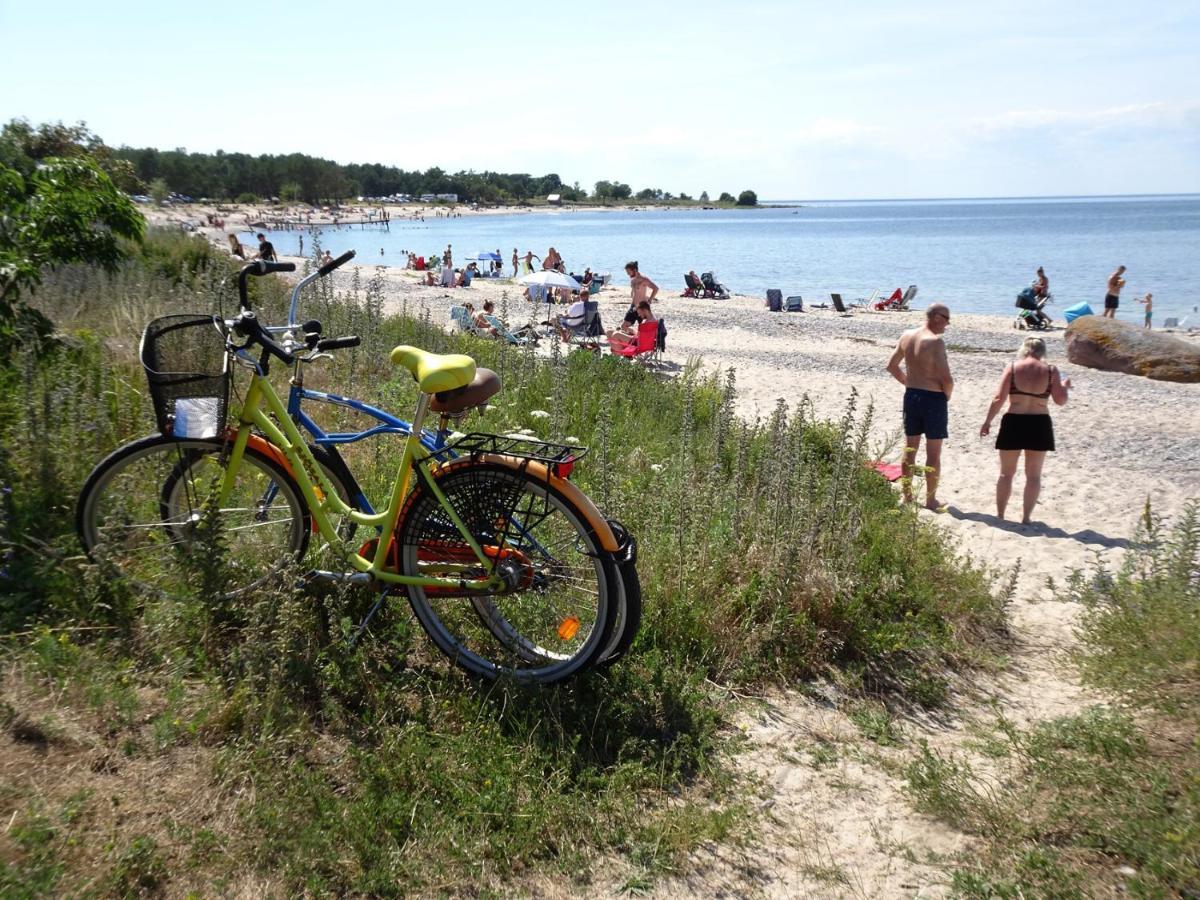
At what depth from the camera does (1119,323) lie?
19.1 meters

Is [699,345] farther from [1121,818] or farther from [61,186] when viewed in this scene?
[1121,818]


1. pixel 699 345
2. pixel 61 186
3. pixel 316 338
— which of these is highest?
pixel 61 186

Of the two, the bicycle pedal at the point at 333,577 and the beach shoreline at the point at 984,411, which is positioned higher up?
the bicycle pedal at the point at 333,577

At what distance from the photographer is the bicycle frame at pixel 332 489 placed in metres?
3.67

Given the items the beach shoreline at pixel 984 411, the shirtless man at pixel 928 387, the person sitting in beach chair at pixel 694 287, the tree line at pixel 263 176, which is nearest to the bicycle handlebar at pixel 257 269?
the beach shoreline at pixel 984 411

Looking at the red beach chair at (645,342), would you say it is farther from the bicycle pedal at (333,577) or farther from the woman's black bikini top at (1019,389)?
the bicycle pedal at (333,577)

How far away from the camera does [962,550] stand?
745cm

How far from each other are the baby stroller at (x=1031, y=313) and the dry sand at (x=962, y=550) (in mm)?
4599

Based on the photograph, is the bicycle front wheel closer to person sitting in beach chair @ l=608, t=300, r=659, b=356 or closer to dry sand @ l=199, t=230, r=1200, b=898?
dry sand @ l=199, t=230, r=1200, b=898

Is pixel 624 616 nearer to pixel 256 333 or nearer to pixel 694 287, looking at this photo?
pixel 256 333

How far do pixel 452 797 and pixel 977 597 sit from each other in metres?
3.51

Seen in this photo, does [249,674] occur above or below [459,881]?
above

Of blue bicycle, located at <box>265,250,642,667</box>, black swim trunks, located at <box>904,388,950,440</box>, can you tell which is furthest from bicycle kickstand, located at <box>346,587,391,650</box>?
black swim trunks, located at <box>904,388,950,440</box>

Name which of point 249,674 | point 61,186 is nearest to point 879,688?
point 249,674
